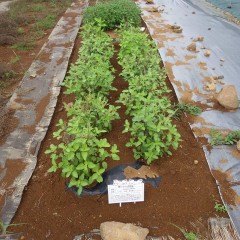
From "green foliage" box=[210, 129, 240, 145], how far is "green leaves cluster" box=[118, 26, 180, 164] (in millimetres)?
528

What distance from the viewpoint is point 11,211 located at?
9.43 ft

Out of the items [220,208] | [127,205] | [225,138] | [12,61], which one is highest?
[225,138]

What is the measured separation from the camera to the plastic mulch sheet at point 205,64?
3311mm

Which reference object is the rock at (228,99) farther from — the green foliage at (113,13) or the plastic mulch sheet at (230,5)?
the plastic mulch sheet at (230,5)

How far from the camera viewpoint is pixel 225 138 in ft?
11.9

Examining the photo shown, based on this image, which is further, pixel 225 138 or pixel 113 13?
pixel 113 13

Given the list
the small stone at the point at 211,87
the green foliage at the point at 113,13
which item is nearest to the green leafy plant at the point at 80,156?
the small stone at the point at 211,87

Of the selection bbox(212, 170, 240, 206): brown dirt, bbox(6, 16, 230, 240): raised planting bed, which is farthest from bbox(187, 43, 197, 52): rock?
bbox(212, 170, 240, 206): brown dirt

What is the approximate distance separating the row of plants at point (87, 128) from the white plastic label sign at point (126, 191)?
0.17 m

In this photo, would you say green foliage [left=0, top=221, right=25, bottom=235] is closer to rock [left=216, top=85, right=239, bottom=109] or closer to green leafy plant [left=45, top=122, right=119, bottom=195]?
green leafy plant [left=45, top=122, right=119, bottom=195]

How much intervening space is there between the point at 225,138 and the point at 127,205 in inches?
62.0

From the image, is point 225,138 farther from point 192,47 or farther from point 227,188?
point 192,47

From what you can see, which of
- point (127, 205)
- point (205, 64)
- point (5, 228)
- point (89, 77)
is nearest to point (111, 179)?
point (127, 205)

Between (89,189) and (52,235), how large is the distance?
565 mm
